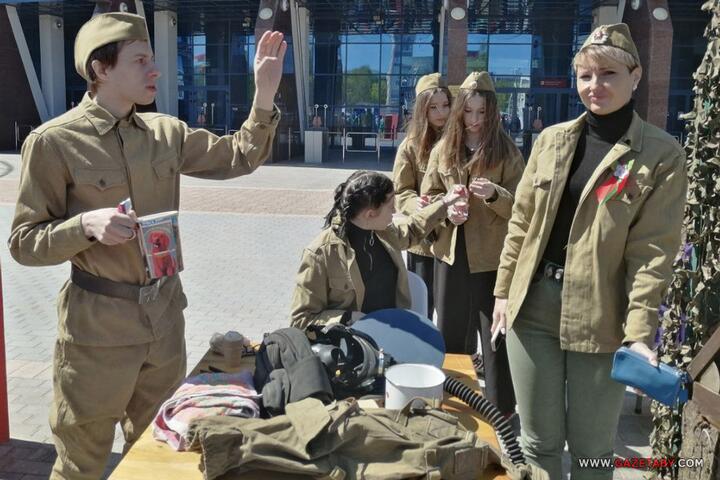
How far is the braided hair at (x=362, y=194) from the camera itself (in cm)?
311

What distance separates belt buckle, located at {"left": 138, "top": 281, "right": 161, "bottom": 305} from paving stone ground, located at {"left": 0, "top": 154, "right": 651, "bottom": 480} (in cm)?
147

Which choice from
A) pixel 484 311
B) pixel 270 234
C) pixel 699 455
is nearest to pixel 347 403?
pixel 699 455

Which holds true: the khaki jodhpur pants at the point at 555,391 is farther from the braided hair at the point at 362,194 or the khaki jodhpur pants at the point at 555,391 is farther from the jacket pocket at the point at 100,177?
the jacket pocket at the point at 100,177

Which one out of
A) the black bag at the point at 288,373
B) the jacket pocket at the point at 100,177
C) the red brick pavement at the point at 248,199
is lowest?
the red brick pavement at the point at 248,199

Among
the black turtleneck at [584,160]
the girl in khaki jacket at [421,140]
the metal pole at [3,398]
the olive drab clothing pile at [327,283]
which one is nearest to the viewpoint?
the black turtleneck at [584,160]

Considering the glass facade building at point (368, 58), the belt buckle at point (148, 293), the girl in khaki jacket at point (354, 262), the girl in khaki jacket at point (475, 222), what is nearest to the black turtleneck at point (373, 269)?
the girl in khaki jacket at point (354, 262)

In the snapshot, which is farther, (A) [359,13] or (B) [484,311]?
(A) [359,13]

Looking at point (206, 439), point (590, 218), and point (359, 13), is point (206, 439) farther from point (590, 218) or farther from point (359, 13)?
point (359, 13)

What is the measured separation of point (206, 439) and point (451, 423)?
0.73 meters

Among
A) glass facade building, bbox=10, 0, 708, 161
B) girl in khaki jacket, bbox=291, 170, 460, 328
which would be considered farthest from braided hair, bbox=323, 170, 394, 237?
glass facade building, bbox=10, 0, 708, 161

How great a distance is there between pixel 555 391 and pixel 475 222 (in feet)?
4.53

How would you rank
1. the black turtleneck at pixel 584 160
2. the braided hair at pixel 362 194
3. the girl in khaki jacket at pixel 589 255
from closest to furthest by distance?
the girl in khaki jacket at pixel 589 255, the black turtleneck at pixel 584 160, the braided hair at pixel 362 194

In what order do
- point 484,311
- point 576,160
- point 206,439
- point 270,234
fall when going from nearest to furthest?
point 206,439
point 576,160
point 484,311
point 270,234

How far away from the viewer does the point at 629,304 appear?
90.0 inches
